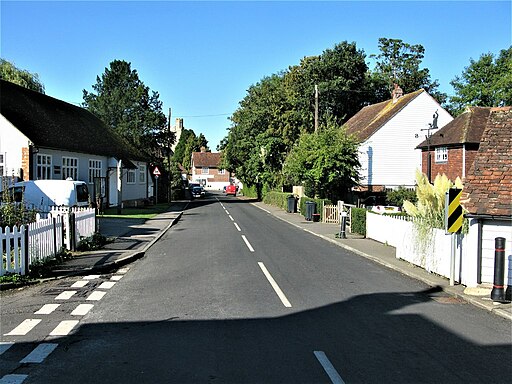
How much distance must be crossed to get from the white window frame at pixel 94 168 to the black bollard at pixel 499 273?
30548 mm

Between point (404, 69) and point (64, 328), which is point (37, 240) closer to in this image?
point (64, 328)

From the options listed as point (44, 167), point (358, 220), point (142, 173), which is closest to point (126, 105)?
point (142, 173)

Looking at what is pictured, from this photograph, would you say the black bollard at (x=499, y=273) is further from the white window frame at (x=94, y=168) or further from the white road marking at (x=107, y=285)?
the white window frame at (x=94, y=168)

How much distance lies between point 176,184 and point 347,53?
1024 inches

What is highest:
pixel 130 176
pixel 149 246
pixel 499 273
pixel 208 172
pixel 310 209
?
pixel 208 172

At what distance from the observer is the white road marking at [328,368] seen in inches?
210

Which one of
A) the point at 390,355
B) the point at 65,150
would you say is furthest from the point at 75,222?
the point at 65,150

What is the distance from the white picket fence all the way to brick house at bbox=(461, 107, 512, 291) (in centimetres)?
955

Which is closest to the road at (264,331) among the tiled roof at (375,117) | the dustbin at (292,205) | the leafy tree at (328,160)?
the leafy tree at (328,160)

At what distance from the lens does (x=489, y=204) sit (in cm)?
1037

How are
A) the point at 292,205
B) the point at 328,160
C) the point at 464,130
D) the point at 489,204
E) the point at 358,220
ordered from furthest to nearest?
the point at 292,205
the point at 464,130
the point at 328,160
the point at 358,220
the point at 489,204

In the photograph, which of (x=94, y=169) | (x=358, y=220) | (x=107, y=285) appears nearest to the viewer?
(x=107, y=285)

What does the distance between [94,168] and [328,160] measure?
17.6 m

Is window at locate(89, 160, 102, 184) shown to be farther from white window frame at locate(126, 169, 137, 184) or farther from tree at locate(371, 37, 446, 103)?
tree at locate(371, 37, 446, 103)
